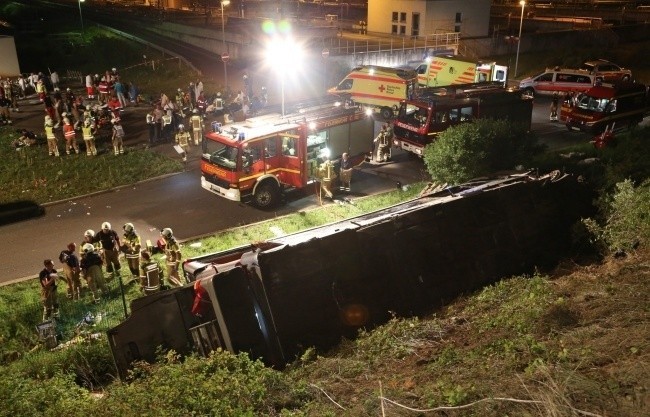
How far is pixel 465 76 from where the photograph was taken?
91.4ft

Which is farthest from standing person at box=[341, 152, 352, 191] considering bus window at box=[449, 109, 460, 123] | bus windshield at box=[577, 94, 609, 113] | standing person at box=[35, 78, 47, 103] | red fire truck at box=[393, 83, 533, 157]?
standing person at box=[35, 78, 47, 103]

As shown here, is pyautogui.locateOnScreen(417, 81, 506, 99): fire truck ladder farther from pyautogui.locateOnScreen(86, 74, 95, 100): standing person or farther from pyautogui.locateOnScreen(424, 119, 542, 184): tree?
pyautogui.locateOnScreen(86, 74, 95, 100): standing person

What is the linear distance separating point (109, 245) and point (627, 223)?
10.3 meters

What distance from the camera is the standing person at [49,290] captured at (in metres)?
10.5

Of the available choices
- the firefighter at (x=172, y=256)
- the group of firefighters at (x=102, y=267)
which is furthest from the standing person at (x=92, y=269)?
the firefighter at (x=172, y=256)

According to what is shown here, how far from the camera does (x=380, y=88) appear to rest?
25.6 metres

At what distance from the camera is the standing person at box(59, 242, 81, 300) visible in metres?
11.1

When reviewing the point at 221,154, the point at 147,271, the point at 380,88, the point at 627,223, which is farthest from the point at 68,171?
the point at 627,223

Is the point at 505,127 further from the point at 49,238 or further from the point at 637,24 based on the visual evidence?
the point at 637,24

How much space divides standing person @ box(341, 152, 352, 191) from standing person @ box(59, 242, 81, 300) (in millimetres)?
8034

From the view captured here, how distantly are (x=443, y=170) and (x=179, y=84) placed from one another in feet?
66.9

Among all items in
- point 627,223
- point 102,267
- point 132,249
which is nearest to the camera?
point 627,223

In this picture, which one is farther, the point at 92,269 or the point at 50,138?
the point at 50,138

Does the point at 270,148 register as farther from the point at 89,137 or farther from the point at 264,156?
the point at 89,137
